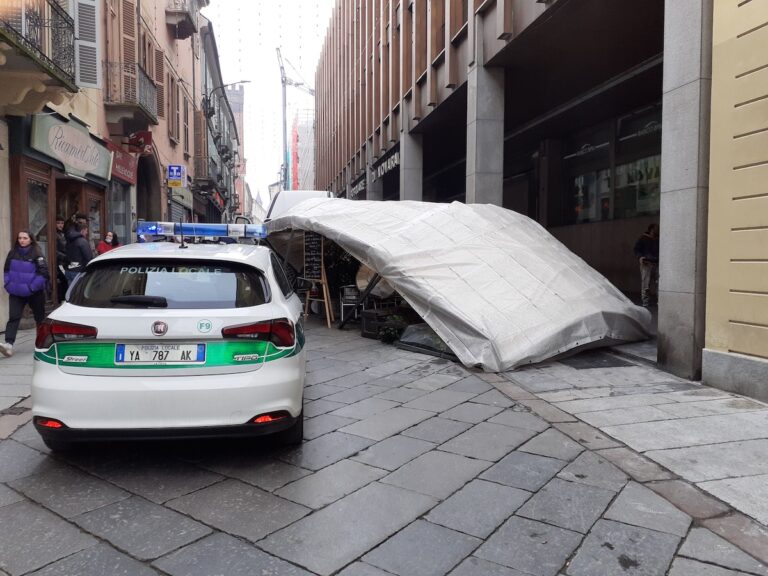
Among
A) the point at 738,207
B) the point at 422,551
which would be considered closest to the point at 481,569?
the point at 422,551

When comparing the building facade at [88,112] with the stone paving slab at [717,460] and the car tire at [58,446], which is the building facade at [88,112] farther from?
the stone paving slab at [717,460]

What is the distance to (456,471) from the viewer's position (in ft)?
12.9

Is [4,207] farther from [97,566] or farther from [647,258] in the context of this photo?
[647,258]

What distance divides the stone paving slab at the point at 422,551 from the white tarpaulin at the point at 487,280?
149 inches

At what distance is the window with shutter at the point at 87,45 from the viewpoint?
11492 mm

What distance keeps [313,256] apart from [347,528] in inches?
318

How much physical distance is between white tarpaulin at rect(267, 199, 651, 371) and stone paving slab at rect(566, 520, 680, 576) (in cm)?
367

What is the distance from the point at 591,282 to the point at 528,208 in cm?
1301

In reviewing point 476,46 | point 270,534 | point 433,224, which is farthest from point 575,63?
point 270,534

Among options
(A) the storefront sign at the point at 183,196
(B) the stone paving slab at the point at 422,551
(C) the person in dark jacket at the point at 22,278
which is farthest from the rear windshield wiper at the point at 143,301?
(A) the storefront sign at the point at 183,196

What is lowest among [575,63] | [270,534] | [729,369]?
[270,534]

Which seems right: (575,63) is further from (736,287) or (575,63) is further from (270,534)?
(270,534)

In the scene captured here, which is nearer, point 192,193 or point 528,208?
point 528,208

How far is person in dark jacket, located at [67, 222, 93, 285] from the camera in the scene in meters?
10.0
